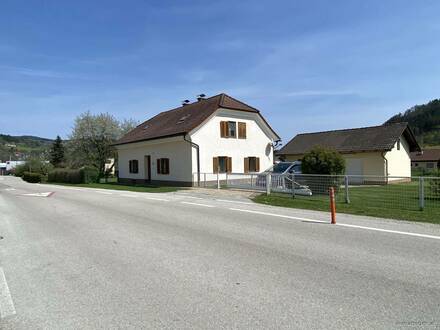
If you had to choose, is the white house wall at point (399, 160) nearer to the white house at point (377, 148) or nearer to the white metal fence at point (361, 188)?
the white house at point (377, 148)

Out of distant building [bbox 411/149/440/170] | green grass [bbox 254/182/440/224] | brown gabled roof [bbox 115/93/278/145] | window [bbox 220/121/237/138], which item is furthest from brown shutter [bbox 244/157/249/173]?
distant building [bbox 411/149/440/170]

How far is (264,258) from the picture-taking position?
19.5 feet

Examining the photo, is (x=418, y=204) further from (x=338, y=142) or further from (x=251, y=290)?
(x=338, y=142)

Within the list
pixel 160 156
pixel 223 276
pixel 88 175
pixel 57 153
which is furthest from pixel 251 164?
pixel 57 153

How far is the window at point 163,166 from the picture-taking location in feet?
92.6

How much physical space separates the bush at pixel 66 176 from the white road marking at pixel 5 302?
3381 centimetres

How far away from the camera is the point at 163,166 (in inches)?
1134

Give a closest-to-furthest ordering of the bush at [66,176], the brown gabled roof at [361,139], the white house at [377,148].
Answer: the white house at [377,148] < the brown gabled roof at [361,139] < the bush at [66,176]

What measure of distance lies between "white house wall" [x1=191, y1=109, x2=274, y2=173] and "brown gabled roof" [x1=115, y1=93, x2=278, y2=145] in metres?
0.47

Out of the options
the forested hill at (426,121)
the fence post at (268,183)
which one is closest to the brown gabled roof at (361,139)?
the fence post at (268,183)

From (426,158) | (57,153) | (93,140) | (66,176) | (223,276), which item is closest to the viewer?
(223,276)

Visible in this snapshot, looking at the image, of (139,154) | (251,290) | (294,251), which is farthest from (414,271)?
(139,154)

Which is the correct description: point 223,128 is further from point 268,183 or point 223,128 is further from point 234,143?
point 268,183

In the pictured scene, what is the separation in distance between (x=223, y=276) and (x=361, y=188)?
34.1ft
